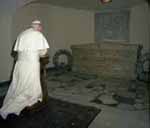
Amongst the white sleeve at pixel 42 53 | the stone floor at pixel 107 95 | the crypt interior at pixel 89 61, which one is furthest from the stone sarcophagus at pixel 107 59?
the white sleeve at pixel 42 53

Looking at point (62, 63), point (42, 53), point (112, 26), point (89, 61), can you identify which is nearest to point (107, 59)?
point (89, 61)

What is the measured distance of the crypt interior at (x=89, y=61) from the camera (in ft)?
9.22

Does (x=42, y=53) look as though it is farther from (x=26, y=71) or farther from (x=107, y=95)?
(x=107, y=95)

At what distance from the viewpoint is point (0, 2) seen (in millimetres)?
3854

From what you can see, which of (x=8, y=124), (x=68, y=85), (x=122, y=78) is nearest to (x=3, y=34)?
(x=68, y=85)

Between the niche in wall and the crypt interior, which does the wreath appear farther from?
the niche in wall

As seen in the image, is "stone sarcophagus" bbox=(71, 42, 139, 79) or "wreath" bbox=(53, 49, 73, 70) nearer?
"stone sarcophagus" bbox=(71, 42, 139, 79)

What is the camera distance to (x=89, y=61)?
5.44 metres

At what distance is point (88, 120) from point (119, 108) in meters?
0.78

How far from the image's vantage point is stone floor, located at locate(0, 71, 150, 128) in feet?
8.81

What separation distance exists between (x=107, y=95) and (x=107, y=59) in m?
1.67

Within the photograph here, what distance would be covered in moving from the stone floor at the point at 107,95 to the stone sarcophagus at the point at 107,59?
257 mm

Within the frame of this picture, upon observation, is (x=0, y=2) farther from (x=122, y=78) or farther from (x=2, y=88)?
(x=122, y=78)

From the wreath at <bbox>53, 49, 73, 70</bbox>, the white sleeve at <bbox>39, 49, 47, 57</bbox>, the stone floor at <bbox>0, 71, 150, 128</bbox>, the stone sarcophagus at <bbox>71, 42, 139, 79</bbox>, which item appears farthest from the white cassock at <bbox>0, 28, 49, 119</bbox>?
the wreath at <bbox>53, 49, 73, 70</bbox>
